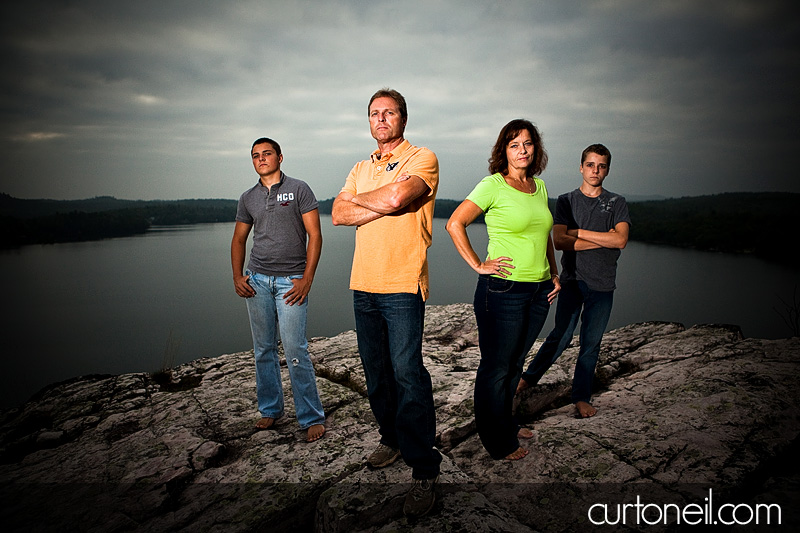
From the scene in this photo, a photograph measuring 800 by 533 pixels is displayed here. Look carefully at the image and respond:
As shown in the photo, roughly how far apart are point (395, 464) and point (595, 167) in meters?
2.70

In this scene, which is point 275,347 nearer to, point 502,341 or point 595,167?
point 502,341

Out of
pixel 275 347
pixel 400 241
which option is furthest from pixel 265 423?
pixel 400 241

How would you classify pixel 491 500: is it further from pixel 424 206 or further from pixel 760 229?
pixel 760 229

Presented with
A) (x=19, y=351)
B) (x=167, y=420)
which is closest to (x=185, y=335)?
(x=19, y=351)

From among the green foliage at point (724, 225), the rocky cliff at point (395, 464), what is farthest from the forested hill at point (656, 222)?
the rocky cliff at point (395, 464)

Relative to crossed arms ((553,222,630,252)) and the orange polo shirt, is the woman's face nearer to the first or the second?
the orange polo shirt

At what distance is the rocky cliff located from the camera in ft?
6.19

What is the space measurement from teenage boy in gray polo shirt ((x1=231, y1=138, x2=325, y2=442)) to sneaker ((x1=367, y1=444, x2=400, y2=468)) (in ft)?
2.34

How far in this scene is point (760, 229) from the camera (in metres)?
26.0

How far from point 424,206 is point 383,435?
4.71 ft

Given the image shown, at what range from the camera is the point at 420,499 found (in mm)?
1770

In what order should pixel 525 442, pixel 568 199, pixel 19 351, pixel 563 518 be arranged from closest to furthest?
1. pixel 563 518
2. pixel 525 442
3. pixel 568 199
4. pixel 19 351

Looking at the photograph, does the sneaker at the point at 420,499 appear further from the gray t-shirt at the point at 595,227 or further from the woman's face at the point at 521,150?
the gray t-shirt at the point at 595,227
